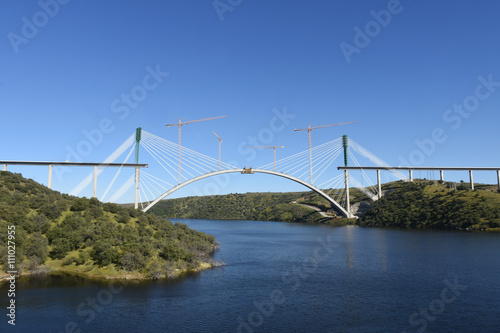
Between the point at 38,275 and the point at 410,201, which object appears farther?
the point at 410,201

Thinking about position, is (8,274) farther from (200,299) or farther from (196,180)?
(196,180)

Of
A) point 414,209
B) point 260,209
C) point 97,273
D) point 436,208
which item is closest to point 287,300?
point 97,273

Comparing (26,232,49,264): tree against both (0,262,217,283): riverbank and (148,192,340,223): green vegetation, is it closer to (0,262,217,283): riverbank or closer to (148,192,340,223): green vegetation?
(0,262,217,283): riverbank

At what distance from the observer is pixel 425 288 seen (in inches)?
1089

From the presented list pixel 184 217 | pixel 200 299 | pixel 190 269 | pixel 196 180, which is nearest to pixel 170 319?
pixel 200 299

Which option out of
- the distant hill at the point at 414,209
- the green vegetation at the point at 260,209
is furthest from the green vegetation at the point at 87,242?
the green vegetation at the point at 260,209

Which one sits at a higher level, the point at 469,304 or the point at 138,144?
the point at 138,144

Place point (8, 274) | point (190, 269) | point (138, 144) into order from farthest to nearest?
point (138, 144) → point (190, 269) → point (8, 274)

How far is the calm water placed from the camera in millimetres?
20172

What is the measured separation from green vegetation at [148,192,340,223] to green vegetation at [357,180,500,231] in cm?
2695

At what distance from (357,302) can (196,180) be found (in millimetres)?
79433

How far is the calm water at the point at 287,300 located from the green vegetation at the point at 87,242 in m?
2.79

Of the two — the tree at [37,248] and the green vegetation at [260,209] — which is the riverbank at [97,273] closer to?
the tree at [37,248]

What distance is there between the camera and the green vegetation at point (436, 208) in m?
76.3
